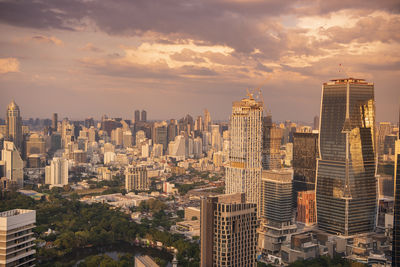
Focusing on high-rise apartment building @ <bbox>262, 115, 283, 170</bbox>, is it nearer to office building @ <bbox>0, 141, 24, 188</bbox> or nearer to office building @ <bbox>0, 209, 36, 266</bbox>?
office building @ <bbox>0, 209, 36, 266</bbox>

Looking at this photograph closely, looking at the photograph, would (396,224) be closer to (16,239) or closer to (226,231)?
(226,231)

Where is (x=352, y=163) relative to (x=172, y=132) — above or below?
below

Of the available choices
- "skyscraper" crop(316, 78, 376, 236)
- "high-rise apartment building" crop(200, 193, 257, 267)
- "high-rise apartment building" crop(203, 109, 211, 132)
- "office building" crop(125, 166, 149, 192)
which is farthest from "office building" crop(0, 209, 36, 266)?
"high-rise apartment building" crop(203, 109, 211, 132)

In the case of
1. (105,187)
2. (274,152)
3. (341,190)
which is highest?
(274,152)

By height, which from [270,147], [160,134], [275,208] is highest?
[270,147]

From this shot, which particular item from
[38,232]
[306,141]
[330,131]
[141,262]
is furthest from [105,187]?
[141,262]

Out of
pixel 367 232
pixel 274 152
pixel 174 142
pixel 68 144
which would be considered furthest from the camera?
pixel 174 142

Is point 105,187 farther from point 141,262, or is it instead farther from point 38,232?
point 141,262

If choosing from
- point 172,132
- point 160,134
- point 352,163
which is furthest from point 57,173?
point 352,163
